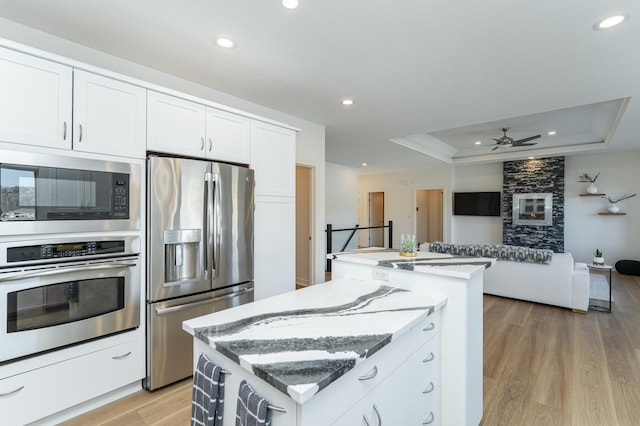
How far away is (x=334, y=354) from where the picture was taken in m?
0.99

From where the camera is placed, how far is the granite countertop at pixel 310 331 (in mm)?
898

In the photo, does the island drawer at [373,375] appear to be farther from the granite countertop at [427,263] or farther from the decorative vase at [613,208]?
Answer: the decorative vase at [613,208]

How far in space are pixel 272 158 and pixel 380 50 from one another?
4.69 feet

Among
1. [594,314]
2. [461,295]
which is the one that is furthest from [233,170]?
[594,314]

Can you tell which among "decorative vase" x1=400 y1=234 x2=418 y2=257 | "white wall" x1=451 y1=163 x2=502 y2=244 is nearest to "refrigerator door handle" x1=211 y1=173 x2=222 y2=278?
"decorative vase" x1=400 y1=234 x2=418 y2=257

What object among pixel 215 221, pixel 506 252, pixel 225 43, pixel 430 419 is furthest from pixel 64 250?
pixel 506 252

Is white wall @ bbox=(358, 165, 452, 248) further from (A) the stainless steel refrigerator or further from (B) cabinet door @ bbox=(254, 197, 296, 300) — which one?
(A) the stainless steel refrigerator

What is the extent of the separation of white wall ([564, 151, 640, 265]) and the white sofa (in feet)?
11.0

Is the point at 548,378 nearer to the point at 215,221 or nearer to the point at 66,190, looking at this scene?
the point at 215,221

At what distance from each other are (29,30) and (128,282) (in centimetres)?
193

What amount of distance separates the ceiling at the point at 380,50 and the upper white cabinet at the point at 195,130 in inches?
16.9

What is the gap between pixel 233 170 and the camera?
2596mm


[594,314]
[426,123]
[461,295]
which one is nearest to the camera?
[461,295]

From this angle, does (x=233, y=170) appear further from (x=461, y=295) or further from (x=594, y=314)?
(x=594, y=314)
